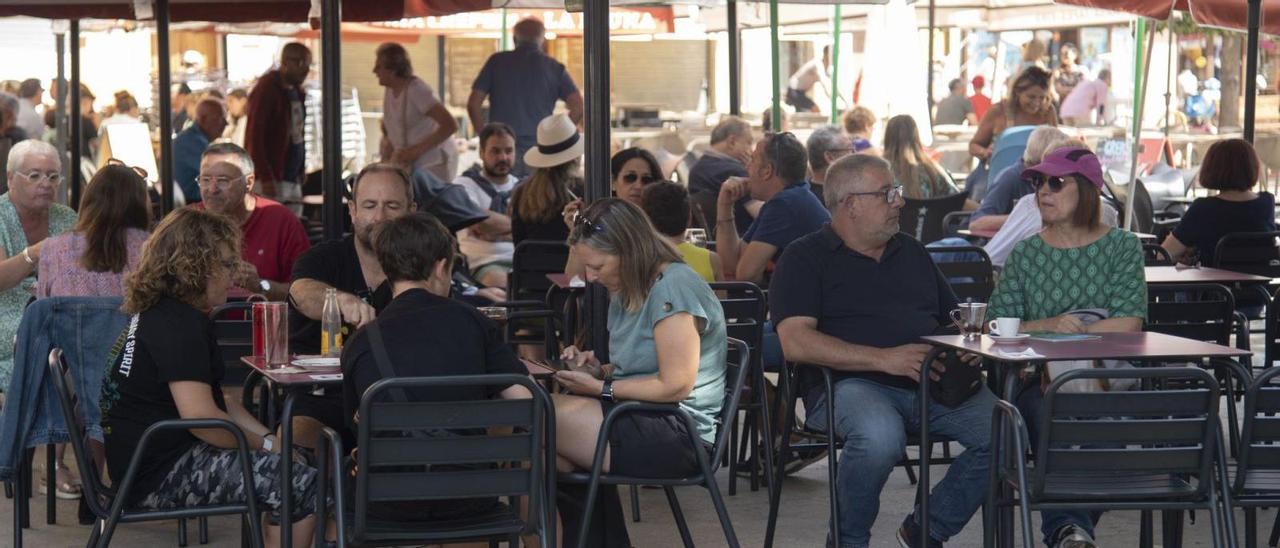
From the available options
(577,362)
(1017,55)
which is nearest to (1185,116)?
(1017,55)

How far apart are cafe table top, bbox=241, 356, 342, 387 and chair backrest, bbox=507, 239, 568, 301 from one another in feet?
8.97

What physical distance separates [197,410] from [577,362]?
100cm

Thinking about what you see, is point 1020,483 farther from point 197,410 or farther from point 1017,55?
point 1017,55

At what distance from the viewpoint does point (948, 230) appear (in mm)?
9227

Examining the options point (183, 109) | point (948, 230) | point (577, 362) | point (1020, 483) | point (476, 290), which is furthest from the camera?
point (183, 109)

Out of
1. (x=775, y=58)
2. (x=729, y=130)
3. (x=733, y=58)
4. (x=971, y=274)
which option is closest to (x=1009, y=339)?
(x=971, y=274)

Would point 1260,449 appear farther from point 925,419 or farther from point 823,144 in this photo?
point 823,144

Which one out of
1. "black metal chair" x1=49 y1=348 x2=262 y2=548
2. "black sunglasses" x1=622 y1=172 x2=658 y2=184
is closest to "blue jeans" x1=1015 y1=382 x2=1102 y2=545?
"black metal chair" x1=49 y1=348 x2=262 y2=548

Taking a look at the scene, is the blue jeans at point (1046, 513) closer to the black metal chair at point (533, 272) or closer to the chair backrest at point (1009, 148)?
the black metal chair at point (533, 272)

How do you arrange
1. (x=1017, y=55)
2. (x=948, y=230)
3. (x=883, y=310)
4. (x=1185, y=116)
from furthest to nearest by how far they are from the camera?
(x=1017, y=55) → (x=1185, y=116) → (x=948, y=230) → (x=883, y=310)

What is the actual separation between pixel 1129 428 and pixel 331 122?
354 cm

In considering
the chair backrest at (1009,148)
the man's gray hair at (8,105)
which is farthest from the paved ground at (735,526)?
the man's gray hair at (8,105)

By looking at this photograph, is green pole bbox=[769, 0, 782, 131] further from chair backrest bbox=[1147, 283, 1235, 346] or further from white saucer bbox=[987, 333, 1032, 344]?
white saucer bbox=[987, 333, 1032, 344]

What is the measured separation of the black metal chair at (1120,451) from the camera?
407 cm
